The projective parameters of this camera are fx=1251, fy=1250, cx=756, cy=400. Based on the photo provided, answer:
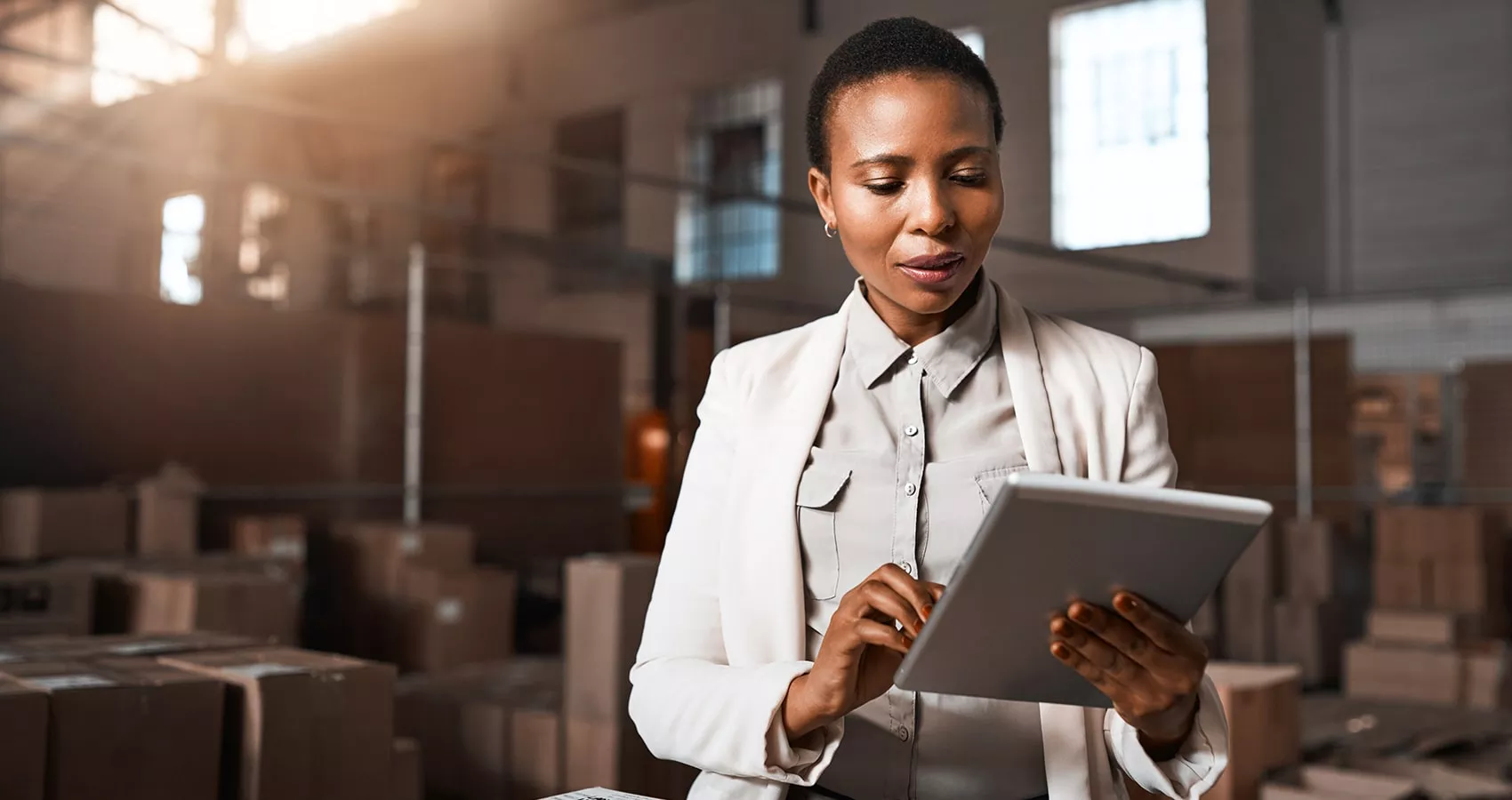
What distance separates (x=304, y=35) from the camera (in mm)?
6766

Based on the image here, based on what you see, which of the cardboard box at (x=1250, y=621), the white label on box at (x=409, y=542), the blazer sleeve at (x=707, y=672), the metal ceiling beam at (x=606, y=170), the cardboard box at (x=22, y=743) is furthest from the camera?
the cardboard box at (x=1250, y=621)

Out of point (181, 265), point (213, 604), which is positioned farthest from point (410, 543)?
point (181, 265)

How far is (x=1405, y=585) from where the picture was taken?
15.8ft

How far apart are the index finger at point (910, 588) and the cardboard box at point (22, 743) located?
1062 millimetres

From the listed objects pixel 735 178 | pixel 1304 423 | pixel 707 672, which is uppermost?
pixel 735 178

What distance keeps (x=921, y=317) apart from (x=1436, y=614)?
423 cm

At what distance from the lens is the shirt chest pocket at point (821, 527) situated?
98cm

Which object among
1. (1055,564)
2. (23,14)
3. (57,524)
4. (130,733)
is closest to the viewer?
(1055,564)

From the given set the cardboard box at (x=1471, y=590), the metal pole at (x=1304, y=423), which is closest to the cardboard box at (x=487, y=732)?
the cardboard box at (x=1471, y=590)

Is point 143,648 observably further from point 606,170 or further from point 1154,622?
point 606,170

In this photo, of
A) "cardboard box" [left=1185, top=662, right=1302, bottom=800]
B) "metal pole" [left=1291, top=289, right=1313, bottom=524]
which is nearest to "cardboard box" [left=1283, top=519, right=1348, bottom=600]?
"metal pole" [left=1291, top=289, right=1313, bottom=524]

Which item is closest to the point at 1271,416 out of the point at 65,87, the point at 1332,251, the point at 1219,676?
the point at 1332,251

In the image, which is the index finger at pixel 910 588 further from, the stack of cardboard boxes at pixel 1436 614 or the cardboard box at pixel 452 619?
the stack of cardboard boxes at pixel 1436 614

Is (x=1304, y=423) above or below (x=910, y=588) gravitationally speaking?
above
